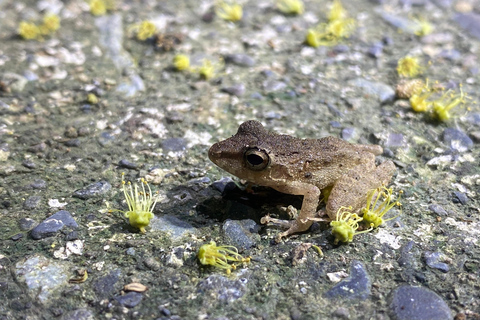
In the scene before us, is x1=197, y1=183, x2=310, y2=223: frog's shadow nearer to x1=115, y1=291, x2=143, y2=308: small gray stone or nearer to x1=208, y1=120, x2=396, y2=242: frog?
x1=208, y1=120, x2=396, y2=242: frog

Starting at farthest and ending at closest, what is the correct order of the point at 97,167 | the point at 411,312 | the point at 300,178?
the point at 97,167, the point at 300,178, the point at 411,312

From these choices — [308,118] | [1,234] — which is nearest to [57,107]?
[1,234]

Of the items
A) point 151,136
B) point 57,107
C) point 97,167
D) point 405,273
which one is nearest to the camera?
point 405,273

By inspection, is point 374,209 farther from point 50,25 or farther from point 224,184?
point 50,25

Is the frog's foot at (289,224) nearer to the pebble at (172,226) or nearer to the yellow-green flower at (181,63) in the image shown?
the pebble at (172,226)

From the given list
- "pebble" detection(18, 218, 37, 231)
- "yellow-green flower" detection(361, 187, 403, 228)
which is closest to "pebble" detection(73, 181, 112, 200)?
"pebble" detection(18, 218, 37, 231)

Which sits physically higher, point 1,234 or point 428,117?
point 428,117

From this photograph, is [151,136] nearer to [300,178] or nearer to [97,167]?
[97,167]
